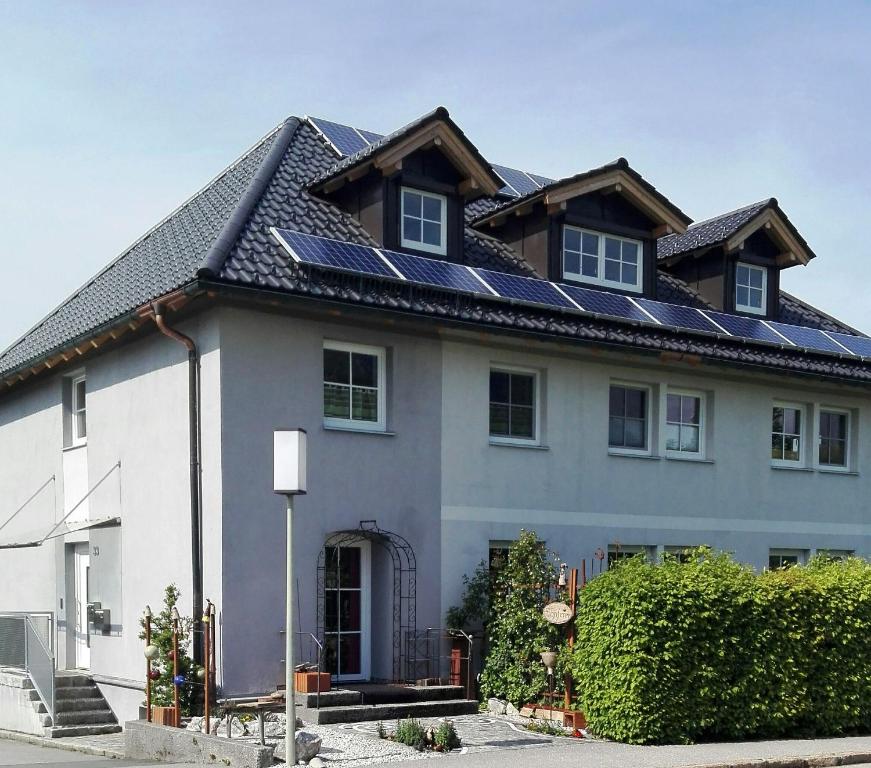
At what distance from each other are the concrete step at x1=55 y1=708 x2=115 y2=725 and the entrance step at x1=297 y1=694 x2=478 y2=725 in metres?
4.18

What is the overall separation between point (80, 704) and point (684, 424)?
10.9m

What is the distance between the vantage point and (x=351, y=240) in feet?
59.9

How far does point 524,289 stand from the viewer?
1903cm

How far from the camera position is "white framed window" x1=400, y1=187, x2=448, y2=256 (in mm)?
18859

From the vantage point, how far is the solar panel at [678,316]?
20550mm

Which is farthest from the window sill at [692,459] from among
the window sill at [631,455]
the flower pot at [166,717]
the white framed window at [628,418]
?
the flower pot at [166,717]

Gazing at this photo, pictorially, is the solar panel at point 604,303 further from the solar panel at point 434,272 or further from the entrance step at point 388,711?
the entrance step at point 388,711

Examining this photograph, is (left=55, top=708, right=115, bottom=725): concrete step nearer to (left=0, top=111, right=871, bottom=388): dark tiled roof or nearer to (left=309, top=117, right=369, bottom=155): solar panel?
(left=0, top=111, right=871, bottom=388): dark tiled roof

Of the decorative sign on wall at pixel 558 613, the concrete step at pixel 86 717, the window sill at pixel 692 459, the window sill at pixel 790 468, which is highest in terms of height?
the window sill at pixel 692 459

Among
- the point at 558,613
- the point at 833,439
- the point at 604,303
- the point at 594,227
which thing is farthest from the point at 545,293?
the point at 833,439

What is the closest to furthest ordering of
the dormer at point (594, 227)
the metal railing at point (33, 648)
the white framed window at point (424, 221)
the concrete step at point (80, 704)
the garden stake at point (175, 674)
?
the garden stake at point (175, 674), the metal railing at point (33, 648), the concrete step at point (80, 704), the white framed window at point (424, 221), the dormer at point (594, 227)

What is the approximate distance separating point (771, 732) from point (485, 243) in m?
9.48

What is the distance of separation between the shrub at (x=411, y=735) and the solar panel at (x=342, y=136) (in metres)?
10.7

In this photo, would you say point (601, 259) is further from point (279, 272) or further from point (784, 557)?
point (279, 272)
